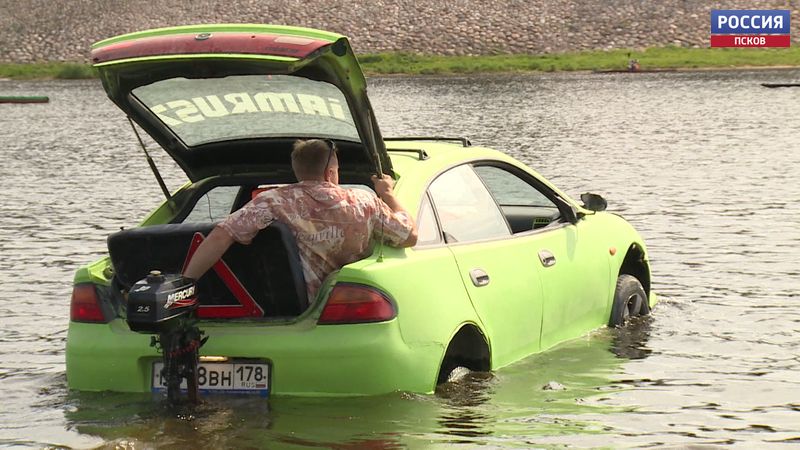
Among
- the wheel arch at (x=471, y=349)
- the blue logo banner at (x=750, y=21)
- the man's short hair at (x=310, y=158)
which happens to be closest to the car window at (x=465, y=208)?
the wheel arch at (x=471, y=349)

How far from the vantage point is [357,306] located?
783cm

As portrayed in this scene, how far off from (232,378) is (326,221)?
0.92m

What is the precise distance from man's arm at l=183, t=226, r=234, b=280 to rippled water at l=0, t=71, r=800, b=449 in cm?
69

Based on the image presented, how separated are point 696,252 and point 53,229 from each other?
8188 millimetres

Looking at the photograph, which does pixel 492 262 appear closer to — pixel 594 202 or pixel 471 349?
pixel 471 349

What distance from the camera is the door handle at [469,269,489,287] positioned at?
28.2ft

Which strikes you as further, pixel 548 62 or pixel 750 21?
pixel 750 21

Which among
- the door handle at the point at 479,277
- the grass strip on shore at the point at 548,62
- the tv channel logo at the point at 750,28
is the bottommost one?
the grass strip on shore at the point at 548,62

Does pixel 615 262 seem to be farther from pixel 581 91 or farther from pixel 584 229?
pixel 581 91

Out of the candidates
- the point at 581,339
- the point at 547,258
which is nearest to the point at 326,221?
the point at 547,258

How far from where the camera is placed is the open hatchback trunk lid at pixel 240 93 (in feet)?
25.3

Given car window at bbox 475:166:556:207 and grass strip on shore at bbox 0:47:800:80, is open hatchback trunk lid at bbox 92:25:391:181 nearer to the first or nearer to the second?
car window at bbox 475:166:556:207

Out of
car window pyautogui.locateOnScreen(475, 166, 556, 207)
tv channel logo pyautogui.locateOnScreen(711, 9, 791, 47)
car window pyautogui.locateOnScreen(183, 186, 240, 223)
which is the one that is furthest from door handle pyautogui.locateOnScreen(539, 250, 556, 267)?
tv channel logo pyautogui.locateOnScreen(711, 9, 791, 47)

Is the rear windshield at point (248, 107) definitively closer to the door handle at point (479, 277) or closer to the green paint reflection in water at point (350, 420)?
the door handle at point (479, 277)
